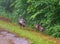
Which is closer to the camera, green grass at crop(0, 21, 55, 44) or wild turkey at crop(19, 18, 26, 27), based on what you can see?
green grass at crop(0, 21, 55, 44)

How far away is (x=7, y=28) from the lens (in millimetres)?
18094

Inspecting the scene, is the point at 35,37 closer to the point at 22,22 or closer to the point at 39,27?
the point at 39,27

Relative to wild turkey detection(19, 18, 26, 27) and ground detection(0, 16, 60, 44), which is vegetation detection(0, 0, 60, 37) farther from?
ground detection(0, 16, 60, 44)

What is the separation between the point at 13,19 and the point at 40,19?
14.5 feet

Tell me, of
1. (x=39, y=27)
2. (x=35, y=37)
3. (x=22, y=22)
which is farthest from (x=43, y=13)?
(x=35, y=37)

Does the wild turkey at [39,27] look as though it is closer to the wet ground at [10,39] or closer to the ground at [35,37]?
the ground at [35,37]

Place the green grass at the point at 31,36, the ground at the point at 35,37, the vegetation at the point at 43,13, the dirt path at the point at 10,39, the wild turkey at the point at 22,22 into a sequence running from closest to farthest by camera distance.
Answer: the green grass at the point at 31,36
the ground at the point at 35,37
the dirt path at the point at 10,39
the vegetation at the point at 43,13
the wild turkey at the point at 22,22

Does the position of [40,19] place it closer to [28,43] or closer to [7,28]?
[7,28]

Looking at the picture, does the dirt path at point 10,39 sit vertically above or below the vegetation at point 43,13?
below

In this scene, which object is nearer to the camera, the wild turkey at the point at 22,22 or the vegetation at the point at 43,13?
the vegetation at the point at 43,13

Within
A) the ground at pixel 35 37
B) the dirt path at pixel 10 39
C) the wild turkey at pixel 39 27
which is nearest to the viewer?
the ground at pixel 35 37

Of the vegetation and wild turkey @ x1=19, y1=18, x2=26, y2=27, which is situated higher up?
the vegetation

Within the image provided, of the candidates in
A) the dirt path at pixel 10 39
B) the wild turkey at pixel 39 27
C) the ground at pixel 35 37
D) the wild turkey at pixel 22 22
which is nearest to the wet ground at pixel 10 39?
the dirt path at pixel 10 39

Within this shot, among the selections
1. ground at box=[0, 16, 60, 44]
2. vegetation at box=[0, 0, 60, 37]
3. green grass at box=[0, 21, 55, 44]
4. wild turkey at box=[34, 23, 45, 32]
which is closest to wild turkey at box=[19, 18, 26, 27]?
vegetation at box=[0, 0, 60, 37]
